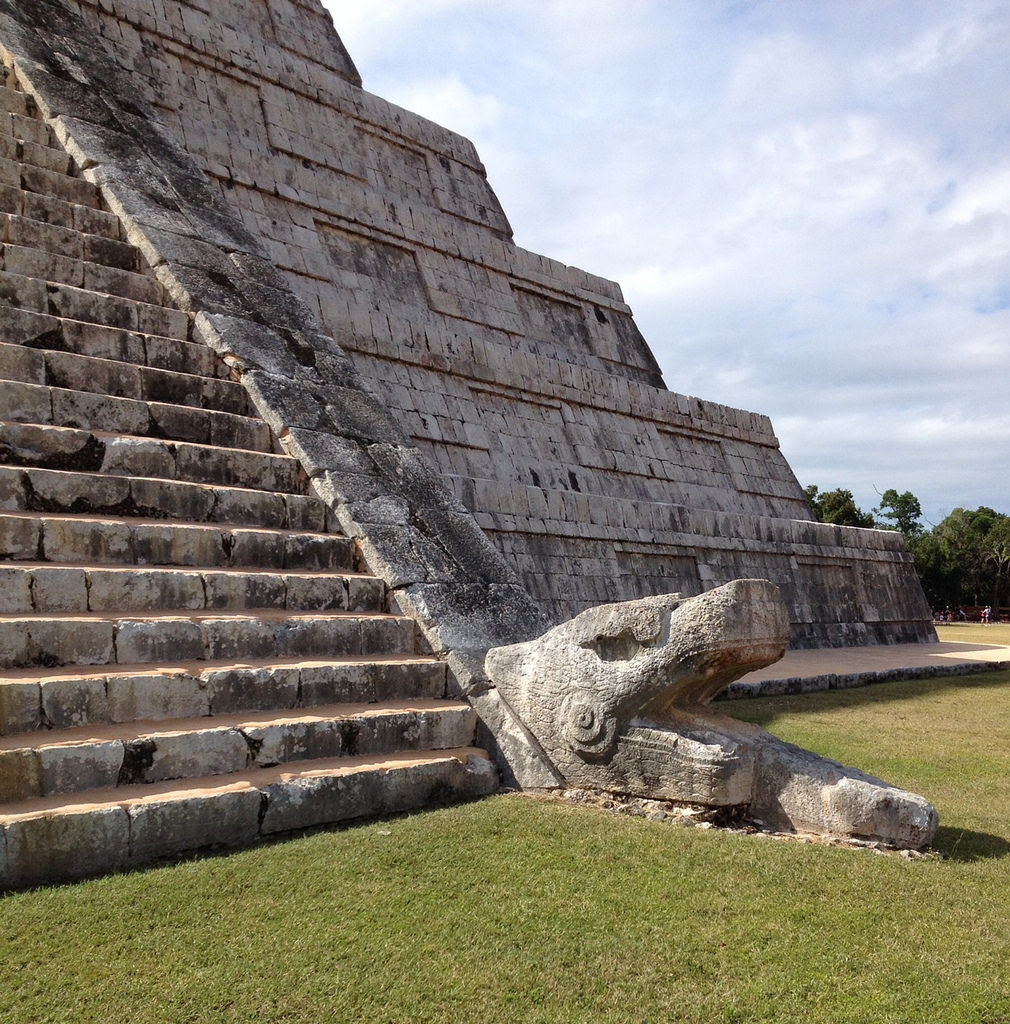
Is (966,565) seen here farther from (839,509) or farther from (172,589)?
(172,589)

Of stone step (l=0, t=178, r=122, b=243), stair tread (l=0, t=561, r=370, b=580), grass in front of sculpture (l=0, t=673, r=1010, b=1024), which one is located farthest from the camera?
stone step (l=0, t=178, r=122, b=243)

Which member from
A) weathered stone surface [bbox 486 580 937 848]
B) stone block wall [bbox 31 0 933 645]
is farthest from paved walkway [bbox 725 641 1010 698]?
weathered stone surface [bbox 486 580 937 848]

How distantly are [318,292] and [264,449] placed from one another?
492cm

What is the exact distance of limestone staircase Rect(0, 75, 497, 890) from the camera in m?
3.87

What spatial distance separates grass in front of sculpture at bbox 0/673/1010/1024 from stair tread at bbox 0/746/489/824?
30 cm

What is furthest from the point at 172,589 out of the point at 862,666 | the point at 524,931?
the point at 862,666

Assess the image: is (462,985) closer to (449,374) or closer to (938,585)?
(449,374)

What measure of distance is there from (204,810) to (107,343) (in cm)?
365

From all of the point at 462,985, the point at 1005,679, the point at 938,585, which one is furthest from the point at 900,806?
the point at 938,585

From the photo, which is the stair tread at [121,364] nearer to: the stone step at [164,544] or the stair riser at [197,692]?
the stone step at [164,544]

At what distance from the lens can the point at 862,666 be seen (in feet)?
39.9

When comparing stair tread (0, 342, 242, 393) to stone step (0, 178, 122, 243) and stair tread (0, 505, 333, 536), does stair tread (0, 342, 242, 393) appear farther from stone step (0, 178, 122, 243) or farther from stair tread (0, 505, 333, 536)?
stone step (0, 178, 122, 243)

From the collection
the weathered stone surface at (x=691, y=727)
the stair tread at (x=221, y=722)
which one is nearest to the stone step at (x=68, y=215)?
the stair tread at (x=221, y=722)

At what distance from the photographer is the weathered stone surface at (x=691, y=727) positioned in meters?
4.30
